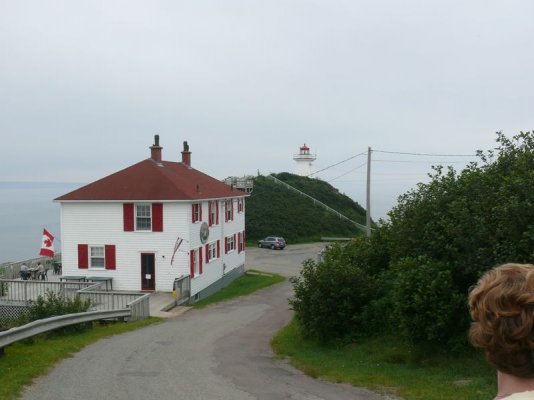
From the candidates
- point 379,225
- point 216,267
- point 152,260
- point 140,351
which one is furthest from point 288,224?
point 140,351

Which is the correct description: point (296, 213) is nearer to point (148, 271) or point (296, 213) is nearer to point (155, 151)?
point (155, 151)

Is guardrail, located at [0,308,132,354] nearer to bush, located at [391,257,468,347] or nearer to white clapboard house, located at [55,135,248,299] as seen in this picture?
bush, located at [391,257,468,347]

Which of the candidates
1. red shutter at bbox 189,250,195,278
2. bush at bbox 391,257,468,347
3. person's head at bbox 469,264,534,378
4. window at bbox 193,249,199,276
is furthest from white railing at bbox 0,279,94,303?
person's head at bbox 469,264,534,378

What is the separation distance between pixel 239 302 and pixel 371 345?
15.1 metres

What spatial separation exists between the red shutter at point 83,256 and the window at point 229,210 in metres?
10.4

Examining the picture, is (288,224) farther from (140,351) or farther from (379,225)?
(140,351)

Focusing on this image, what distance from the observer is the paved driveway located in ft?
35.0

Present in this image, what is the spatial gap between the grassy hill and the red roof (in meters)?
30.8

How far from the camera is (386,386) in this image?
11.3 meters

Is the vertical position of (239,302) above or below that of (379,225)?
below

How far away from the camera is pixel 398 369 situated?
41.9ft

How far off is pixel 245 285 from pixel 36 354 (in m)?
24.0

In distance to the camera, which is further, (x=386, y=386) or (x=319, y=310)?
(x=319, y=310)

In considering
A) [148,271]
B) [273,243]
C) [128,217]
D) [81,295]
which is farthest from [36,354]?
[273,243]
